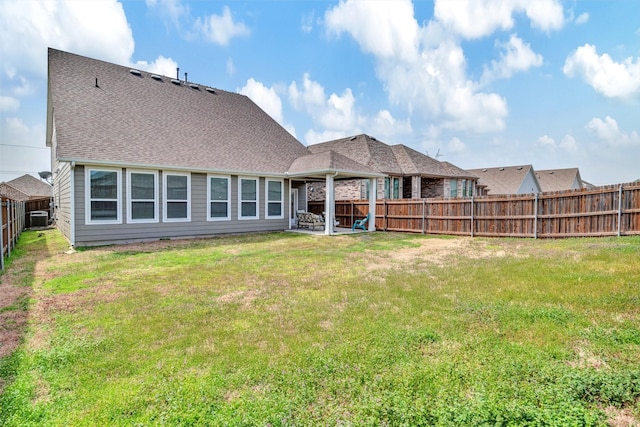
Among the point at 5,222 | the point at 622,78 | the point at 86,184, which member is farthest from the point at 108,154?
the point at 622,78

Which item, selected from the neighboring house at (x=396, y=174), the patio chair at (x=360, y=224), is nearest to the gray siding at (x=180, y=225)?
the patio chair at (x=360, y=224)

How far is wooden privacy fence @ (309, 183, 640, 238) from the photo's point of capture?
33.3ft

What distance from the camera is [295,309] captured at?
15.6ft

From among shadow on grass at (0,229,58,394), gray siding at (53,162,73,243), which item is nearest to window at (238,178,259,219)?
gray siding at (53,162,73,243)

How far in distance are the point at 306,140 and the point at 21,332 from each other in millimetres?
27920

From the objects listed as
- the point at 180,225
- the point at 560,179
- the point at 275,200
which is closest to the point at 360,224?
the point at 275,200

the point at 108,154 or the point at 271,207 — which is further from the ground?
the point at 108,154

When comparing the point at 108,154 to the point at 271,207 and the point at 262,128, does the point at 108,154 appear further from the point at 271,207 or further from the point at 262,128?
the point at 262,128

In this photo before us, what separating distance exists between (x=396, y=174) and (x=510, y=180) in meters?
22.4

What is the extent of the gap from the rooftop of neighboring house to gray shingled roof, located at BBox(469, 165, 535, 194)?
1302 centimetres

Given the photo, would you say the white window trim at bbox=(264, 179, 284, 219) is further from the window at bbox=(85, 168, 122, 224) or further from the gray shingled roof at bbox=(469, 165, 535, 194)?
the gray shingled roof at bbox=(469, 165, 535, 194)

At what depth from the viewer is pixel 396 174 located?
72.2 ft

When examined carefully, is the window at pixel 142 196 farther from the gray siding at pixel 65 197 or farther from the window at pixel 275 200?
the window at pixel 275 200

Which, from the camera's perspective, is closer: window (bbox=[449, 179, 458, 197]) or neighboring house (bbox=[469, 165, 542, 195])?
window (bbox=[449, 179, 458, 197])
